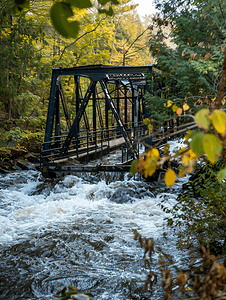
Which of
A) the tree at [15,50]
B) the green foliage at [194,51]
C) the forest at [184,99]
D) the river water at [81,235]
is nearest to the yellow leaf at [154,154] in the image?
the forest at [184,99]

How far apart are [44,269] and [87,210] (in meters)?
3.44

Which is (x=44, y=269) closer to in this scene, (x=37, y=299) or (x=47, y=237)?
(x=37, y=299)

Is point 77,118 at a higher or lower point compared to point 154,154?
higher

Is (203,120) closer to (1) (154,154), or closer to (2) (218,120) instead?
(2) (218,120)

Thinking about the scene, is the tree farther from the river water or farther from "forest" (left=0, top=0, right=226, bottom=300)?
the river water

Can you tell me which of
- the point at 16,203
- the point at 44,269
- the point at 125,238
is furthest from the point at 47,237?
the point at 16,203

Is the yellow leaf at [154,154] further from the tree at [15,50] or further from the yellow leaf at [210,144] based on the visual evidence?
the tree at [15,50]

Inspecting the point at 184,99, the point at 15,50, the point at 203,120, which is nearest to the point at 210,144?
the point at 203,120

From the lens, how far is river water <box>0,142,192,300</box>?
428 cm

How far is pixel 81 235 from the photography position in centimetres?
623

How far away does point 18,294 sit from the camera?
13.3 ft

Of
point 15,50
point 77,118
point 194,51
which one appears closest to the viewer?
point 194,51

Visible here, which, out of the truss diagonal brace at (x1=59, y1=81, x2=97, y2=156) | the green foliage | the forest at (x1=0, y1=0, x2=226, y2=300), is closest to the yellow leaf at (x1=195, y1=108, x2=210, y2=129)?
the forest at (x1=0, y1=0, x2=226, y2=300)

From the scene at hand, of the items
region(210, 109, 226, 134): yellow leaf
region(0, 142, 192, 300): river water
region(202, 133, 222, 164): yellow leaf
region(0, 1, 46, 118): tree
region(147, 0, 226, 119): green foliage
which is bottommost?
region(0, 142, 192, 300): river water
